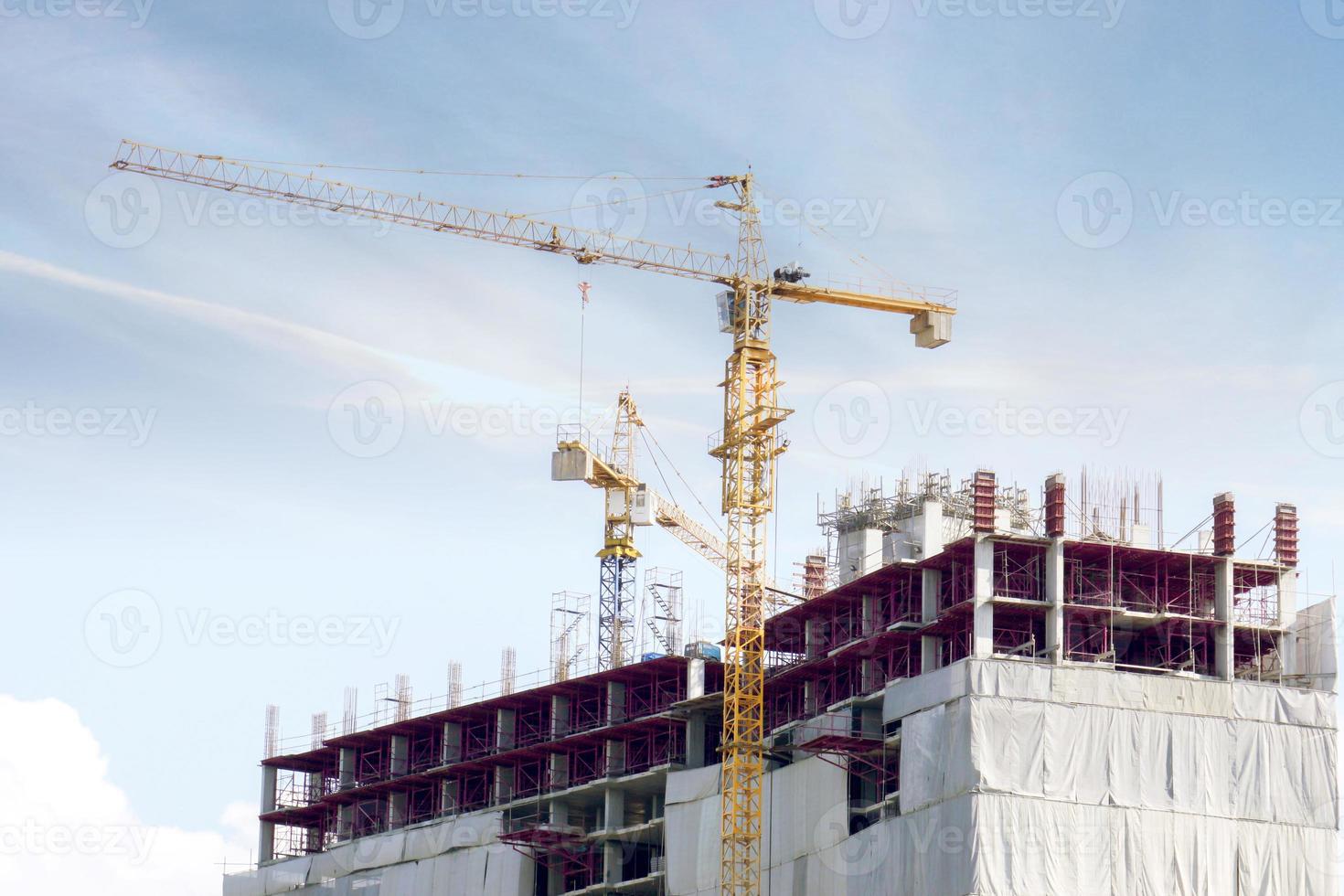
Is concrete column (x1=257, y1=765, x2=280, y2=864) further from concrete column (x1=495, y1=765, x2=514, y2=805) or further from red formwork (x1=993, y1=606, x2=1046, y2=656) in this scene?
red formwork (x1=993, y1=606, x2=1046, y2=656)

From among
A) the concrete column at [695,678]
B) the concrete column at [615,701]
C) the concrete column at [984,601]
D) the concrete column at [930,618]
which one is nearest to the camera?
the concrete column at [984,601]

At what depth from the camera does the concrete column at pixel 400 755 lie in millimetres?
151500

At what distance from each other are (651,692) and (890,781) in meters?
24.2

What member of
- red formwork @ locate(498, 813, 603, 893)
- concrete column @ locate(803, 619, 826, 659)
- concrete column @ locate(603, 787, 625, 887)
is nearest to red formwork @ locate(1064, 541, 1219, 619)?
concrete column @ locate(803, 619, 826, 659)

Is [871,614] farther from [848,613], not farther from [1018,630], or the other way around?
[1018,630]

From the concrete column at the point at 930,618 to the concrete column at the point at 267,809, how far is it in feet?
210

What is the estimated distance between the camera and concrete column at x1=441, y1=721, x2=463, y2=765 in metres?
147

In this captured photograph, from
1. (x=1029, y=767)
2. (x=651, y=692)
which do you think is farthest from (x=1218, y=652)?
(x=651, y=692)

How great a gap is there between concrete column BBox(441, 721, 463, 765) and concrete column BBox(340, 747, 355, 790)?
10796mm

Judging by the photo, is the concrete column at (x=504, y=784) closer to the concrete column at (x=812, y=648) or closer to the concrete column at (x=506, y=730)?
the concrete column at (x=506, y=730)

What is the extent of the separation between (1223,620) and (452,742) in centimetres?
5539

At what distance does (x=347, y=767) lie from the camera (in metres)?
157

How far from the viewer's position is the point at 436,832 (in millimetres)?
142375

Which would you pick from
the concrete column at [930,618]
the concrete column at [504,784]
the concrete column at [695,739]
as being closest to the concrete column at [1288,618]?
the concrete column at [930,618]
